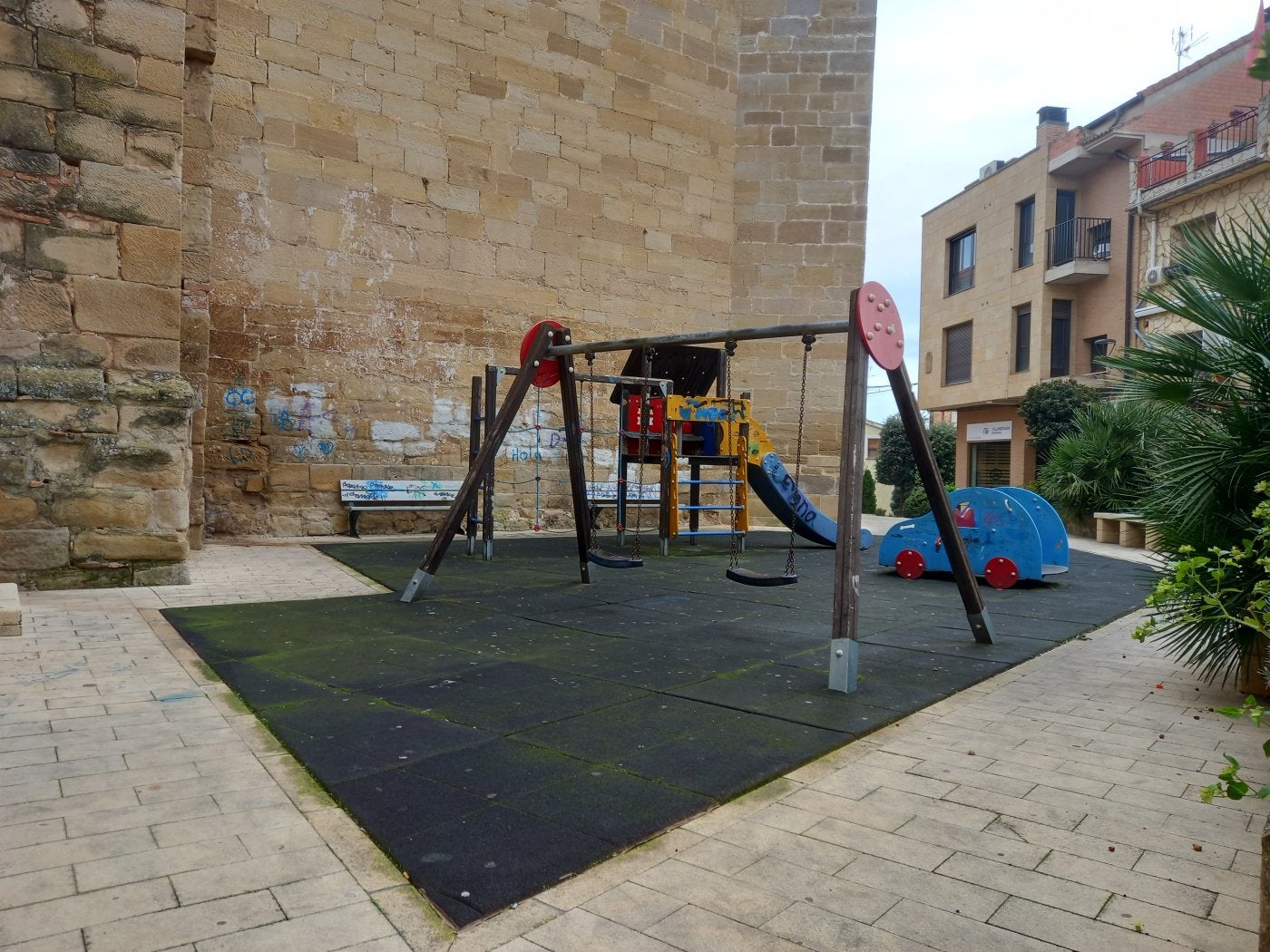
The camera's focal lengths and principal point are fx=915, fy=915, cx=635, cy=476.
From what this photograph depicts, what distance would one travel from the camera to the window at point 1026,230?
73.2ft

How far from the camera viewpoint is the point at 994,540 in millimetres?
6898

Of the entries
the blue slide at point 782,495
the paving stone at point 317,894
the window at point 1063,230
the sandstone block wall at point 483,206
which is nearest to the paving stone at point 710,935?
the paving stone at point 317,894

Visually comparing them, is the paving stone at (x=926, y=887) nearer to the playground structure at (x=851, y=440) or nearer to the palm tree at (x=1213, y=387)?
the playground structure at (x=851, y=440)

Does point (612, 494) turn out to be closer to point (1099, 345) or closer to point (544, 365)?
point (544, 365)

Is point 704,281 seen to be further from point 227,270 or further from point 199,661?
point 199,661

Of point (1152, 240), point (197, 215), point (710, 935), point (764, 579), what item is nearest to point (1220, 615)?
point (764, 579)

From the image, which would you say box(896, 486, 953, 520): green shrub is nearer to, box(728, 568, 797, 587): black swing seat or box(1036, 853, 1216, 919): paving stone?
box(728, 568, 797, 587): black swing seat

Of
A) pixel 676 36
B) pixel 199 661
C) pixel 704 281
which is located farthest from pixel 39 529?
pixel 676 36

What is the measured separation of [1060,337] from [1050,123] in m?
5.60

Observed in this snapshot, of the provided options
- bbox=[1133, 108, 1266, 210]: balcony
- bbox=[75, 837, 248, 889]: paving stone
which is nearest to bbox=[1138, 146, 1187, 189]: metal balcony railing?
bbox=[1133, 108, 1266, 210]: balcony

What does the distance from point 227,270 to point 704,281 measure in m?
5.73

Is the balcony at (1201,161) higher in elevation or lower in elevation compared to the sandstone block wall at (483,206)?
higher

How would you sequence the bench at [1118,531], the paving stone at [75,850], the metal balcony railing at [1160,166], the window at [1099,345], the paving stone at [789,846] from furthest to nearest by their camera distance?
the window at [1099,345] → the metal balcony railing at [1160,166] → the bench at [1118,531] → the paving stone at [789,846] → the paving stone at [75,850]

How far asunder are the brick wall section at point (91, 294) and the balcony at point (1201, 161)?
16220 millimetres
